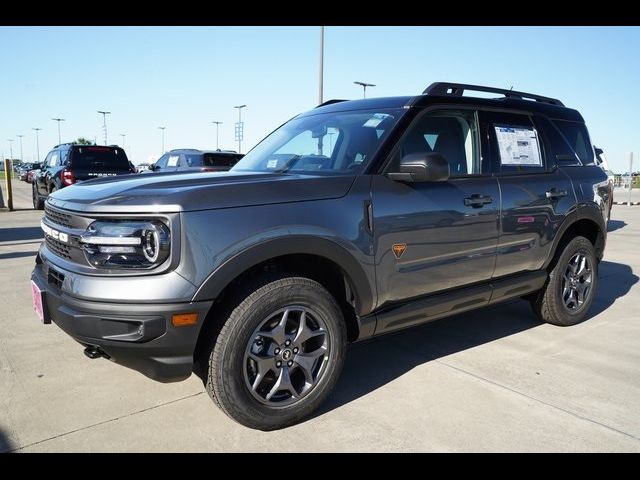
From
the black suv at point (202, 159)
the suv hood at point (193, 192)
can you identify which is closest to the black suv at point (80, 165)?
the black suv at point (202, 159)

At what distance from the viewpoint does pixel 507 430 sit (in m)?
2.76

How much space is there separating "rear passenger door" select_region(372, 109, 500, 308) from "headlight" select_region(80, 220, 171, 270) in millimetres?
1222

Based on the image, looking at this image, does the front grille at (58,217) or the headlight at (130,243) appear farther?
the front grille at (58,217)

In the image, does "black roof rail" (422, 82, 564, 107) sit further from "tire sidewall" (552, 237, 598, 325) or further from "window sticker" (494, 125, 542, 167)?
"tire sidewall" (552, 237, 598, 325)

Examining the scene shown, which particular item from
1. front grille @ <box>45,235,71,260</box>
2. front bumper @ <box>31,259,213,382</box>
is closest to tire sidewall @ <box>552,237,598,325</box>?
front bumper @ <box>31,259,213,382</box>

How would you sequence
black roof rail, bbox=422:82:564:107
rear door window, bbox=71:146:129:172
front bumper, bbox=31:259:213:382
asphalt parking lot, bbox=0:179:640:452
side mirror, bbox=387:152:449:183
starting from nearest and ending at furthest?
front bumper, bbox=31:259:213:382 < asphalt parking lot, bbox=0:179:640:452 < side mirror, bbox=387:152:449:183 < black roof rail, bbox=422:82:564:107 < rear door window, bbox=71:146:129:172

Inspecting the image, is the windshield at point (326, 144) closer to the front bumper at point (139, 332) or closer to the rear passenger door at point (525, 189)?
the rear passenger door at point (525, 189)

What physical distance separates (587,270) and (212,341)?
147 inches

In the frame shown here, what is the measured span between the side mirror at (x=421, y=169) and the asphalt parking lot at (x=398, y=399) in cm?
134

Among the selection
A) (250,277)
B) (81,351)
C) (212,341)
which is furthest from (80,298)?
(81,351)

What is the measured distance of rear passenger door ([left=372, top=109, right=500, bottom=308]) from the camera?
306cm

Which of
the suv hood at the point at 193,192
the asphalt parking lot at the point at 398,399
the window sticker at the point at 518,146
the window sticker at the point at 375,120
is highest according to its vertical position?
the window sticker at the point at 375,120

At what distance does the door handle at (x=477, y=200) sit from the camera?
3.48m
